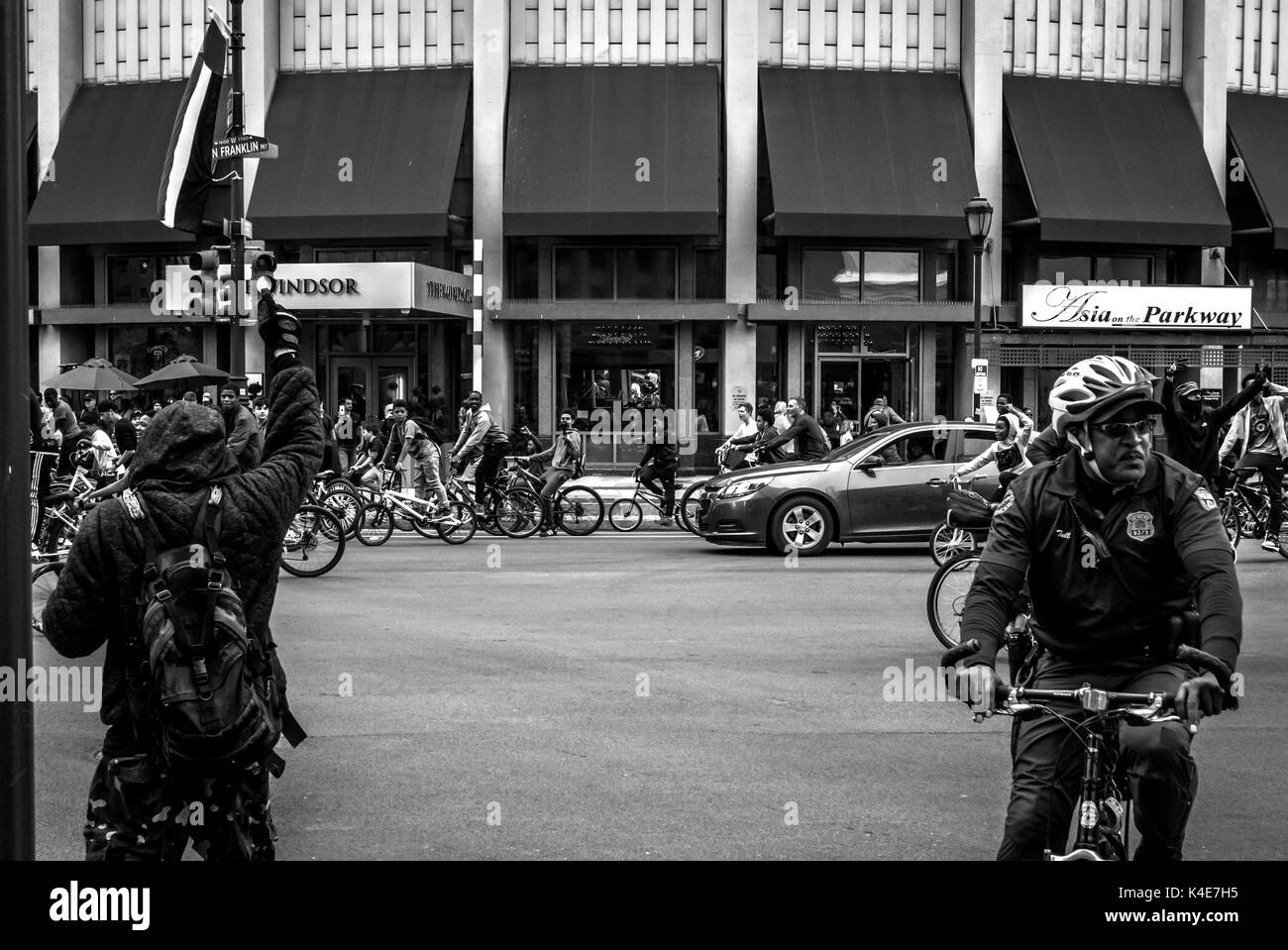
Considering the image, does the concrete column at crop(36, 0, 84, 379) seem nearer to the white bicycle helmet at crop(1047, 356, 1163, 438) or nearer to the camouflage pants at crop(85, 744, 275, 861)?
the camouflage pants at crop(85, 744, 275, 861)

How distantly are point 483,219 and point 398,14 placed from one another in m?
4.86

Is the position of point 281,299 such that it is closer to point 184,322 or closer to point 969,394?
point 184,322

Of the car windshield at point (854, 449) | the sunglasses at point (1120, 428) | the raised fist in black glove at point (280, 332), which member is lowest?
the car windshield at point (854, 449)

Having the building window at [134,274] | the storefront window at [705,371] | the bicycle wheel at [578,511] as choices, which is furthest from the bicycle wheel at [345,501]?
the building window at [134,274]

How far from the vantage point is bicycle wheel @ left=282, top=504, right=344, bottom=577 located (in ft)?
45.0

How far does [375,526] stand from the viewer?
17250 millimetres

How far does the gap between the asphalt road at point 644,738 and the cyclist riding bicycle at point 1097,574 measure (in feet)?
5.04

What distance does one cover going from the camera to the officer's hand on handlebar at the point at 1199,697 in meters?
3.40

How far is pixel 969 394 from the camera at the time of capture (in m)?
28.2

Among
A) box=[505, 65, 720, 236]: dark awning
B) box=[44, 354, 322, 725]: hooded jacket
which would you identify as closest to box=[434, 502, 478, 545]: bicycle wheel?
box=[505, 65, 720, 236]: dark awning

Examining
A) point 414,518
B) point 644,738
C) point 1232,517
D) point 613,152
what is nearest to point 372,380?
point 613,152

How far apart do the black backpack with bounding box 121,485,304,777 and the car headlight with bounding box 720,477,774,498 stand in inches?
465

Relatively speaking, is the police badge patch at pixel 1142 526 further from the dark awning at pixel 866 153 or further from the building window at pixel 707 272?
the building window at pixel 707 272

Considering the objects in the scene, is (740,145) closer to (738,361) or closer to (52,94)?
(738,361)
